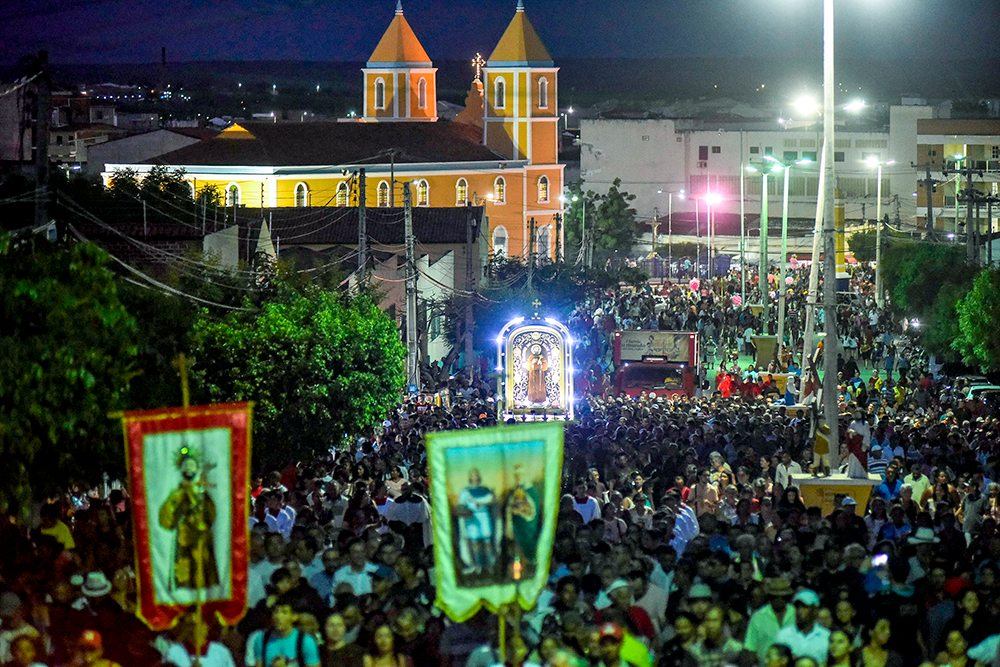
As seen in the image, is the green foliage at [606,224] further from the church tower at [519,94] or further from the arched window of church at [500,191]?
the arched window of church at [500,191]

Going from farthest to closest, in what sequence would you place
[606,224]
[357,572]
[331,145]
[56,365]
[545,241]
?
1. [606,224]
2. [545,241]
3. [331,145]
4. [56,365]
5. [357,572]

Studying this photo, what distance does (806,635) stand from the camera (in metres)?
10.2

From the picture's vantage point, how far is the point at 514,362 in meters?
30.7

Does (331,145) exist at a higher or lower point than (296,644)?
higher

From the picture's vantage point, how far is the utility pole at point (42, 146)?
1898 cm

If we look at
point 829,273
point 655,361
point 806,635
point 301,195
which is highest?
point 301,195

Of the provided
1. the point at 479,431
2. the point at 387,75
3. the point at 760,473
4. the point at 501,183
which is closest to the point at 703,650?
the point at 479,431

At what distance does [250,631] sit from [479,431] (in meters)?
2.13

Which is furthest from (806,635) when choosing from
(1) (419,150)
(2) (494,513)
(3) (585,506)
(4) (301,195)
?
(1) (419,150)

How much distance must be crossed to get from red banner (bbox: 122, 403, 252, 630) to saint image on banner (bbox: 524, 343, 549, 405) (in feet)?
65.3

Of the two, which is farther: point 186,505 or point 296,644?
point 186,505

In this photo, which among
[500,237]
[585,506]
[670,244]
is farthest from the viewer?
[670,244]

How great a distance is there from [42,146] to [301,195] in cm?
5606

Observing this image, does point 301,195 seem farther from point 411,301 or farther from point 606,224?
point 411,301
